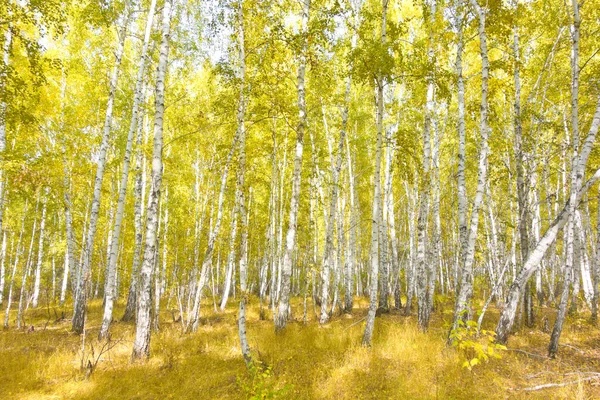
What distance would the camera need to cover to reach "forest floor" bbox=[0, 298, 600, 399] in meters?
4.96

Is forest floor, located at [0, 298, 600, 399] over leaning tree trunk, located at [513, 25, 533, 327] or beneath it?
beneath

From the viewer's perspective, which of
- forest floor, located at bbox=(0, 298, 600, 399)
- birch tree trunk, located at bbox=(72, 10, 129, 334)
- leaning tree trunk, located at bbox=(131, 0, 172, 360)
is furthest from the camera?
birch tree trunk, located at bbox=(72, 10, 129, 334)

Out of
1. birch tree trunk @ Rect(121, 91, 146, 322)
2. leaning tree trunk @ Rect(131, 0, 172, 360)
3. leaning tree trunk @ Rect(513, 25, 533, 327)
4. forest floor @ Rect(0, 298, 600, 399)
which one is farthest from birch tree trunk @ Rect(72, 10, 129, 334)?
leaning tree trunk @ Rect(513, 25, 533, 327)

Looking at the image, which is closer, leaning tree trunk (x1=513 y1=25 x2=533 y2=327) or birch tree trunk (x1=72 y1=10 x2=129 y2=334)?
leaning tree trunk (x1=513 y1=25 x2=533 y2=327)

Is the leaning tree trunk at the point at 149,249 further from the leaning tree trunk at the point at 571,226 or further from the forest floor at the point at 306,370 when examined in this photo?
the leaning tree trunk at the point at 571,226

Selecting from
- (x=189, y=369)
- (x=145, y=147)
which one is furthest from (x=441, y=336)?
(x=145, y=147)

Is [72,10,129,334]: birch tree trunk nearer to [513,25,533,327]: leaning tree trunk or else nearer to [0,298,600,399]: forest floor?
[0,298,600,399]: forest floor

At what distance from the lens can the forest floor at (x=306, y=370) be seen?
4961 millimetres

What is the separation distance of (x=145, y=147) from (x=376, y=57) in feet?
26.7

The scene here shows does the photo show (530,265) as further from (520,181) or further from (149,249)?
(149,249)

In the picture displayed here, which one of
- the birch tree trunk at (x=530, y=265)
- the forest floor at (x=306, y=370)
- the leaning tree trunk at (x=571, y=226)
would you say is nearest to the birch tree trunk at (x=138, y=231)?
the forest floor at (x=306, y=370)

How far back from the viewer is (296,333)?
8477 millimetres

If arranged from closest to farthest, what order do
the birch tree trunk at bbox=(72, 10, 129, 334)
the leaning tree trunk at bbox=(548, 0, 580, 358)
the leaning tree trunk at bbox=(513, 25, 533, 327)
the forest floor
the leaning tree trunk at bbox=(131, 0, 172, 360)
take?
the forest floor
the leaning tree trunk at bbox=(548, 0, 580, 358)
the leaning tree trunk at bbox=(131, 0, 172, 360)
the leaning tree trunk at bbox=(513, 25, 533, 327)
the birch tree trunk at bbox=(72, 10, 129, 334)

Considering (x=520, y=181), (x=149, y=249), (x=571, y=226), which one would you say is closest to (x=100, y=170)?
(x=149, y=249)
